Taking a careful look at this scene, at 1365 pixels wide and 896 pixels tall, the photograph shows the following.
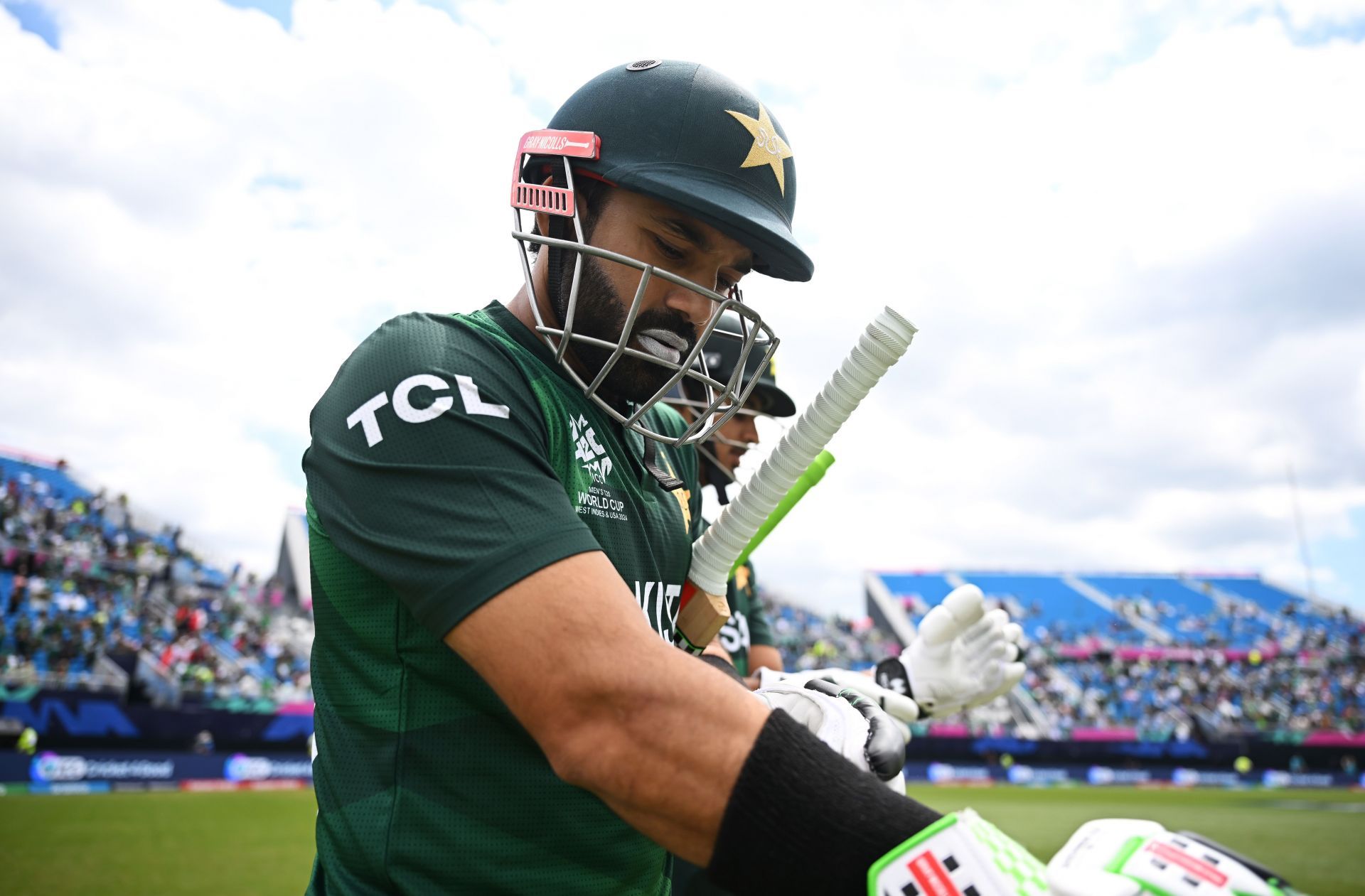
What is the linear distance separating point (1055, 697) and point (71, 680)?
2968 cm

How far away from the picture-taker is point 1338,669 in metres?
35.6

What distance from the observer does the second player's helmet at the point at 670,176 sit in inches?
79.5

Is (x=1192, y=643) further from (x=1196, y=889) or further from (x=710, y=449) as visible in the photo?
(x=1196, y=889)

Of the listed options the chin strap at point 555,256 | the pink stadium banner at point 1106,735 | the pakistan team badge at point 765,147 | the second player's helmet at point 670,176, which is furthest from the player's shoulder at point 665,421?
the pink stadium banner at point 1106,735

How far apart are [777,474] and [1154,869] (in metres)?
1.19

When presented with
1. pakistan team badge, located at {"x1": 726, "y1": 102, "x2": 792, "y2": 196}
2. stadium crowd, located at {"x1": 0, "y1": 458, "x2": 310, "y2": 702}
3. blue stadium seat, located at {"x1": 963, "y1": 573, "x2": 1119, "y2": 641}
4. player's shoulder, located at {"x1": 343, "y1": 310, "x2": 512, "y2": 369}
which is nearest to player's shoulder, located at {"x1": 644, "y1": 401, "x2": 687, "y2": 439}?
pakistan team badge, located at {"x1": 726, "y1": 102, "x2": 792, "y2": 196}

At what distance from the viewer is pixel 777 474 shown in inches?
87.7

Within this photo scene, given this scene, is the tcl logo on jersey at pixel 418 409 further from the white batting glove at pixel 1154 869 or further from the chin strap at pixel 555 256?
the white batting glove at pixel 1154 869

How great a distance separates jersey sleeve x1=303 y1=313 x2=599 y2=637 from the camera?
138 centimetres

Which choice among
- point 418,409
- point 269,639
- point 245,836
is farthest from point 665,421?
point 269,639

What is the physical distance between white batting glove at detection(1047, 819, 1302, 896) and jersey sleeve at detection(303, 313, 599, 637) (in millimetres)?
767

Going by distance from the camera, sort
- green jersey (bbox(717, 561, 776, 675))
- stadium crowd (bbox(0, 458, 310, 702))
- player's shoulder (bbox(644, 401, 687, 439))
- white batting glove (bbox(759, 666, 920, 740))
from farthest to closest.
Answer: stadium crowd (bbox(0, 458, 310, 702)) → green jersey (bbox(717, 561, 776, 675)) → white batting glove (bbox(759, 666, 920, 740)) → player's shoulder (bbox(644, 401, 687, 439))

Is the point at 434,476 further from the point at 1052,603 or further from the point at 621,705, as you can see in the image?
the point at 1052,603

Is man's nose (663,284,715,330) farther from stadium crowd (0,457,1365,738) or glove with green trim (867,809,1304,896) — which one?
stadium crowd (0,457,1365,738)
